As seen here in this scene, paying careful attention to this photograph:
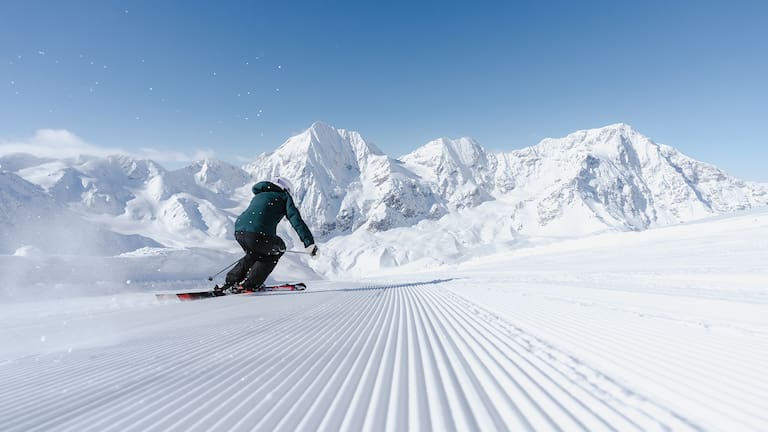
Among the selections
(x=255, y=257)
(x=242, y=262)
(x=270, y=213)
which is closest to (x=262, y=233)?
(x=270, y=213)

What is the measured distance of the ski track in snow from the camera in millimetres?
Result: 1717

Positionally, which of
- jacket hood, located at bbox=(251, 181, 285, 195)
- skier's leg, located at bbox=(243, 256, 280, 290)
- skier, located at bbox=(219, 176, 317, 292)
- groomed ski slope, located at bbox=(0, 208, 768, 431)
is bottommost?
groomed ski slope, located at bbox=(0, 208, 768, 431)

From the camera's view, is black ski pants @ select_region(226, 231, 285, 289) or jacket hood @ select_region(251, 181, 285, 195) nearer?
black ski pants @ select_region(226, 231, 285, 289)

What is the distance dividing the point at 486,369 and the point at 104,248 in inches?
4647

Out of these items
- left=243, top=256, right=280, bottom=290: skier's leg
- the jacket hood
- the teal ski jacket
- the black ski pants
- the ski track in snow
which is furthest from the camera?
the jacket hood

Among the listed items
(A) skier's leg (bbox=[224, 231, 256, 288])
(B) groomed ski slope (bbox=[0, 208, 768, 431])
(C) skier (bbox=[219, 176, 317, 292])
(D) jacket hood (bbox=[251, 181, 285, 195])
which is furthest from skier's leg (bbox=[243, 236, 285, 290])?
(B) groomed ski slope (bbox=[0, 208, 768, 431])

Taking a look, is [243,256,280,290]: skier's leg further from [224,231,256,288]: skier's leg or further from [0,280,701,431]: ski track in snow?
[0,280,701,431]: ski track in snow

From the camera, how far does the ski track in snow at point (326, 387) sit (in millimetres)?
1717

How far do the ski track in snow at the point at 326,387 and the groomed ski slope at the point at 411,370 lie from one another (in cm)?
1

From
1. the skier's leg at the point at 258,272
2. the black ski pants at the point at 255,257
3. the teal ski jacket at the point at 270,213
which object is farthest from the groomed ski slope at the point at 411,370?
the skier's leg at the point at 258,272

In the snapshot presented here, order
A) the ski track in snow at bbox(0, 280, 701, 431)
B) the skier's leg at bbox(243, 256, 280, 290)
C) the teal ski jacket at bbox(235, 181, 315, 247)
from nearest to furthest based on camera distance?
1. the ski track in snow at bbox(0, 280, 701, 431)
2. the teal ski jacket at bbox(235, 181, 315, 247)
3. the skier's leg at bbox(243, 256, 280, 290)

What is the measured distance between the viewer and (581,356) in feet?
8.56

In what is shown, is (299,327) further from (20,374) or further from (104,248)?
(104,248)

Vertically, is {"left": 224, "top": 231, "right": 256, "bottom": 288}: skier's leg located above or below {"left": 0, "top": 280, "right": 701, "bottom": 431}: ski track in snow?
above
